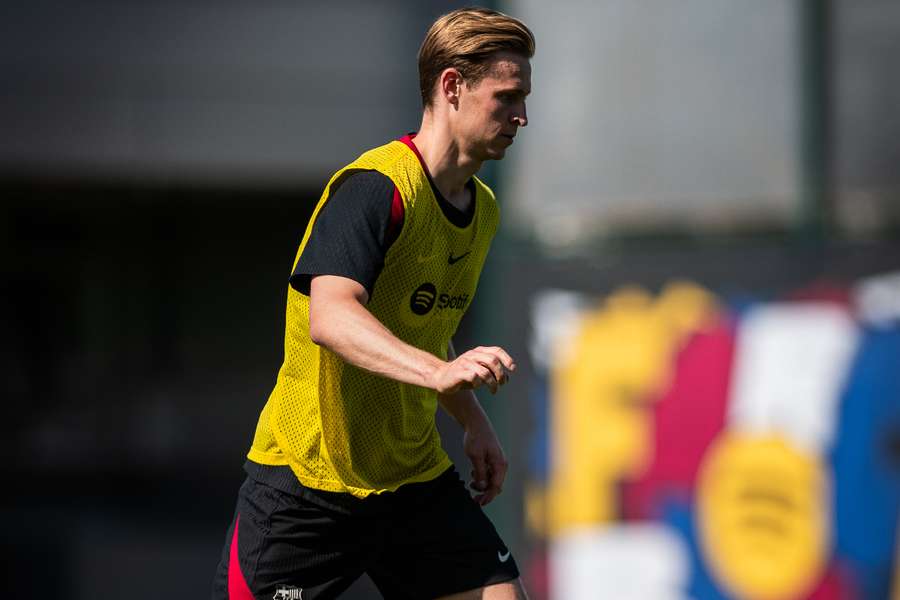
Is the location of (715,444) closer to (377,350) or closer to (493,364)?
(377,350)

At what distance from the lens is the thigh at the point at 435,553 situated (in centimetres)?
363

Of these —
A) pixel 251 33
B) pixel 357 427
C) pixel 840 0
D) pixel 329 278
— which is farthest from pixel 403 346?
pixel 251 33

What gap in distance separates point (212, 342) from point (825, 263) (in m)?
4.14

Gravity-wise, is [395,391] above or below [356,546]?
above

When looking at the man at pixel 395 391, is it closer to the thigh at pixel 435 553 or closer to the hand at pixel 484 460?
the thigh at pixel 435 553

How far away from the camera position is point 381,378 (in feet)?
11.6

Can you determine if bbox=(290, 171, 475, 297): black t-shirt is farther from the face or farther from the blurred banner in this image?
the blurred banner

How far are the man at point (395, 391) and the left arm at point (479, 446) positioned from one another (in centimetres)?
14

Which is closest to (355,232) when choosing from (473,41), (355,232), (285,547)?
(355,232)

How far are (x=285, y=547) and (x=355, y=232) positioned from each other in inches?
34.0

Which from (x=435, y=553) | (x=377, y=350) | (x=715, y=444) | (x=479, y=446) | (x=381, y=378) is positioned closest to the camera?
(x=377, y=350)

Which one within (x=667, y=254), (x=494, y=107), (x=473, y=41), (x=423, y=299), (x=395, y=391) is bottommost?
(x=395, y=391)

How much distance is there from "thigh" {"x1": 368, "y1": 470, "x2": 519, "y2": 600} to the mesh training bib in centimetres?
9

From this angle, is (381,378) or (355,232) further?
(381,378)
